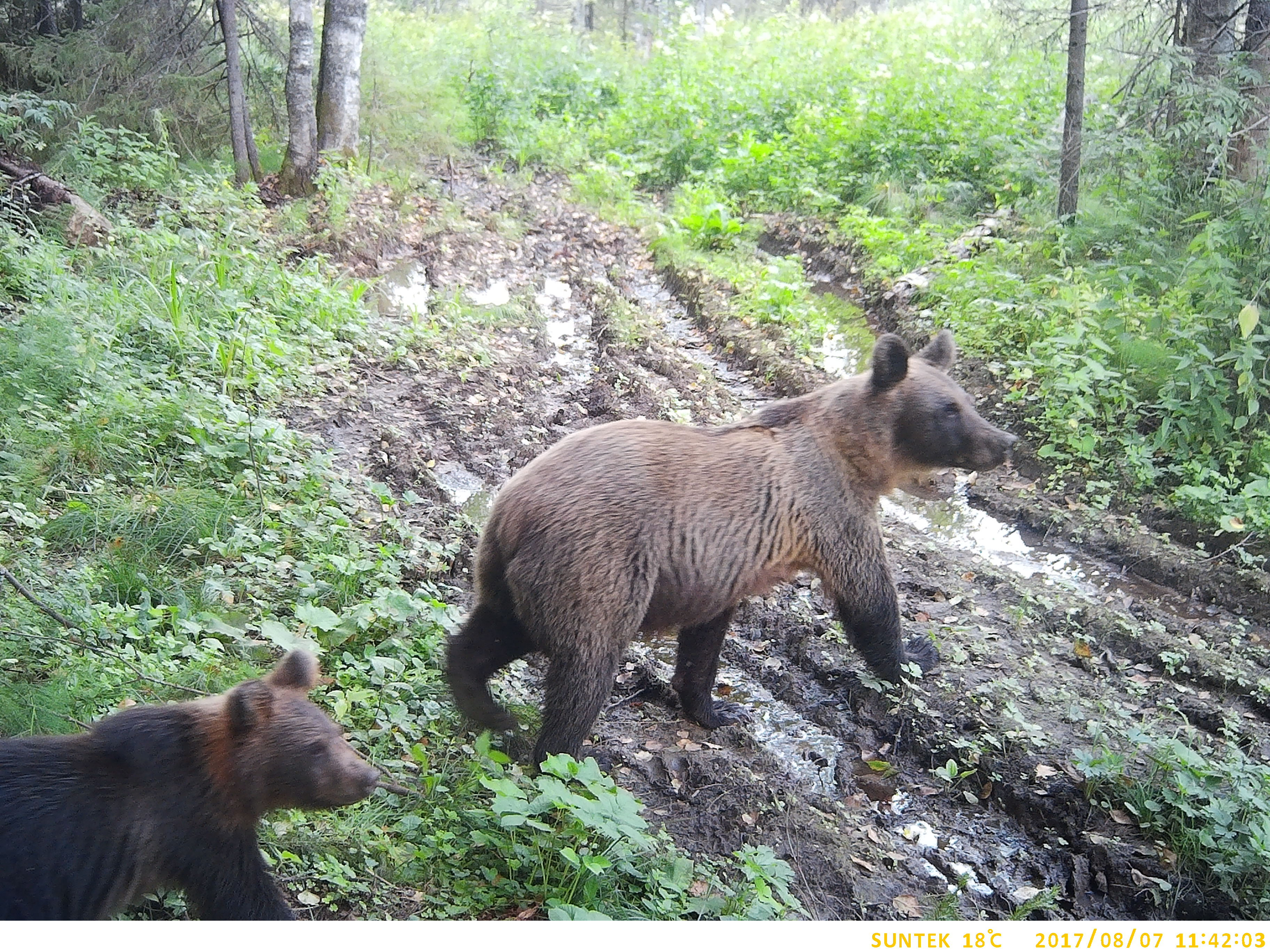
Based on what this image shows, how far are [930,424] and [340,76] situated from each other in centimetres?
A: 1169

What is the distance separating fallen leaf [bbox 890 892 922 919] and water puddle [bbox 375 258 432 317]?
7.76 m

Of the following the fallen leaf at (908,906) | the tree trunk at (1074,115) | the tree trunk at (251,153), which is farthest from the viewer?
the tree trunk at (251,153)

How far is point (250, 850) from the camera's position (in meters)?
3.36

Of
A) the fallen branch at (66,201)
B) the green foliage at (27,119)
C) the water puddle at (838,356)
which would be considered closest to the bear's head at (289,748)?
the water puddle at (838,356)

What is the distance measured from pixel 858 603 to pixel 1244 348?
5.21 meters

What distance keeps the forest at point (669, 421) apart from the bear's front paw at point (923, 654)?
3.8 inches

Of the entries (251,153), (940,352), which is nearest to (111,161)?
(251,153)

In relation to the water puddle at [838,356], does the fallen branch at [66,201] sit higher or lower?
higher

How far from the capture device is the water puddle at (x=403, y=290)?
1083cm

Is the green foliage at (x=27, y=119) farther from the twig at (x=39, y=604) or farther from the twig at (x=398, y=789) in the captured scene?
the twig at (x=398, y=789)

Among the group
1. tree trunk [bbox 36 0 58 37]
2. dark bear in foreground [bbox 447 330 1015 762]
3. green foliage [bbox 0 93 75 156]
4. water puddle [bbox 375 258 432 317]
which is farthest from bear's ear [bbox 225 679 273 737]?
tree trunk [bbox 36 0 58 37]

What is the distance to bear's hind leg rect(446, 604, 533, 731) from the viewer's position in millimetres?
4816

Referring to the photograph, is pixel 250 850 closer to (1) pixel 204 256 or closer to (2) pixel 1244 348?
(1) pixel 204 256
